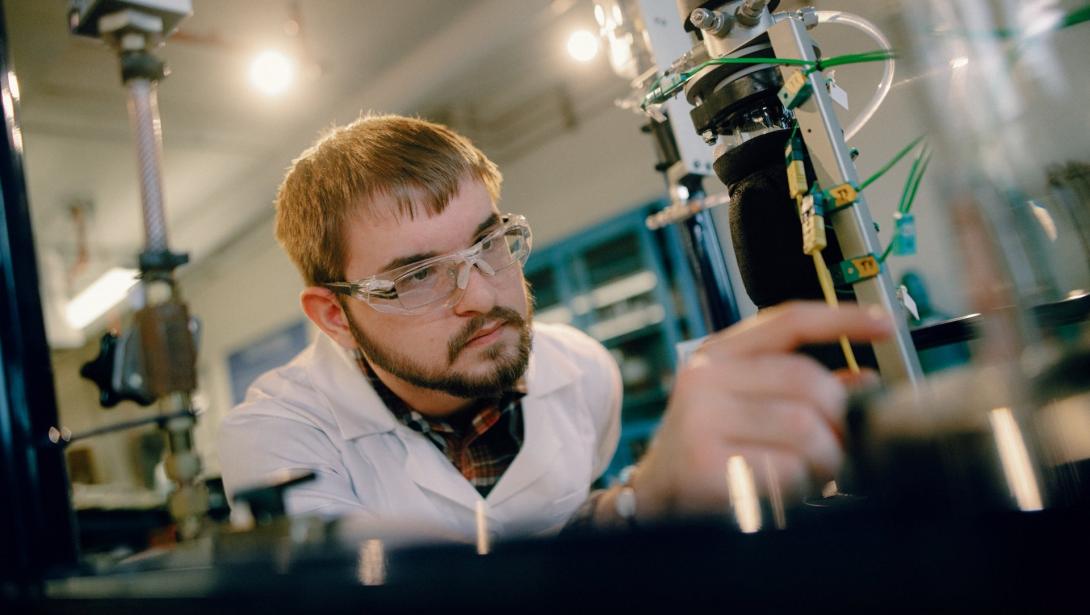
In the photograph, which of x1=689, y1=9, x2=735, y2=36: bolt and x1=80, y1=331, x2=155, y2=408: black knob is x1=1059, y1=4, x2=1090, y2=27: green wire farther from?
x1=80, y1=331, x2=155, y2=408: black knob

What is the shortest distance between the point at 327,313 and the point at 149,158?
396 mm

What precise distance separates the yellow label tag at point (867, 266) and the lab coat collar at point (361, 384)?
1.85 ft

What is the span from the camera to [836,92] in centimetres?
57

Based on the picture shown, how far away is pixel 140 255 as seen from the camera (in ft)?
2.51

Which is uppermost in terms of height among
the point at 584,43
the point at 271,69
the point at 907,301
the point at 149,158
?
the point at 271,69

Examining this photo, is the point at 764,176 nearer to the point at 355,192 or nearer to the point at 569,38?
the point at 355,192

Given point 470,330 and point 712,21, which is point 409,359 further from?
point 712,21

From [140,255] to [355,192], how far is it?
0.33 metres

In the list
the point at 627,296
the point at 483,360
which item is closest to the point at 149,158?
the point at 483,360

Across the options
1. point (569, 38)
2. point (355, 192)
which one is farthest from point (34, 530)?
point (569, 38)

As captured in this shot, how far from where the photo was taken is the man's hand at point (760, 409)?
31 centimetres

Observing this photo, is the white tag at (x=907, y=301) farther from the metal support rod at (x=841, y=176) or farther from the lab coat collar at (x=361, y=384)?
the lab coat collar at (x=361, y=384)

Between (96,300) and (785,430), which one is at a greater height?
(96,300)

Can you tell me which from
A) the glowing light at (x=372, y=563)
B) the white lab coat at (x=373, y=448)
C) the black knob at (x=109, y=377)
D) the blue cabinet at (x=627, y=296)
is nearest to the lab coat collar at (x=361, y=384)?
the white lab coat at (x=373, y=448)
